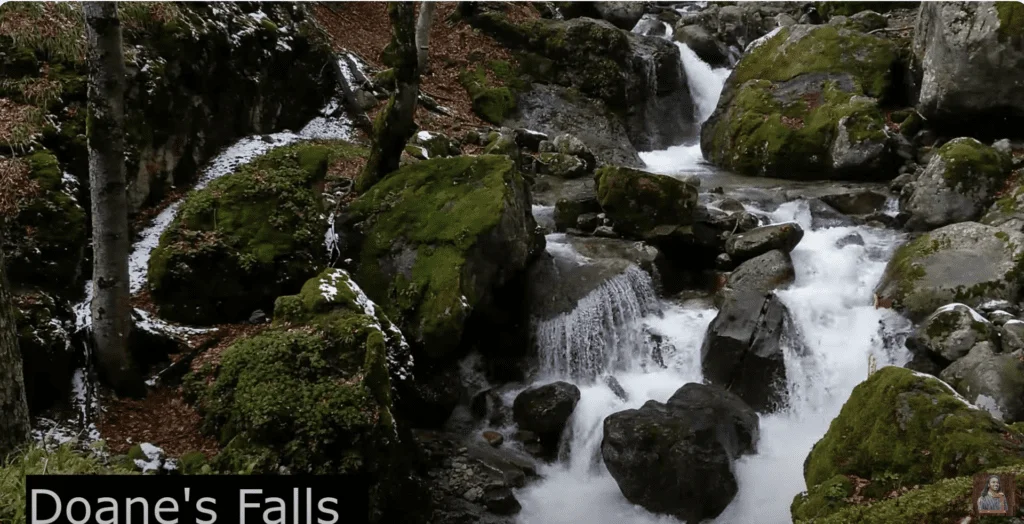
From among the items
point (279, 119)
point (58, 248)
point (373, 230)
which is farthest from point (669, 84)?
Result: point (58, 248)

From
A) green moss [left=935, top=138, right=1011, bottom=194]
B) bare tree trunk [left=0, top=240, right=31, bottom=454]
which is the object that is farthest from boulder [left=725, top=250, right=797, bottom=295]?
bare tree trunk [left=0, top=240, right=31, bottom=454]

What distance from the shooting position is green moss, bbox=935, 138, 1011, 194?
12.9 metres

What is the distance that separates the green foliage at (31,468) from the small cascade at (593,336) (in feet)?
20.3

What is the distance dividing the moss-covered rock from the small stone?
311 centimetres

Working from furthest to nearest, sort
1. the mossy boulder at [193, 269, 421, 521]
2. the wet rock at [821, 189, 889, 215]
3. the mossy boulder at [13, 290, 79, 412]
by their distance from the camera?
the wet rock at [821, 189, 889, 215] → the mossy boulder at [13, 290, 79, 412] → the mossy boulder at [193, 269, 421, 521]

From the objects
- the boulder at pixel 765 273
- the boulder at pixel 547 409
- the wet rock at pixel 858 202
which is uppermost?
the wet rock at pixel 858 202

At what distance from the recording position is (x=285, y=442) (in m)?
6.52

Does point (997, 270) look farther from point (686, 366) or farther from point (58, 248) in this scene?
point (58, 248)

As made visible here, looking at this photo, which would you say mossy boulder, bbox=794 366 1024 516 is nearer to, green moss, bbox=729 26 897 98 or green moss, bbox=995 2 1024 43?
green moss, bbox=995 2 1024 43

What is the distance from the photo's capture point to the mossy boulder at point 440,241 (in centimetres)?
938

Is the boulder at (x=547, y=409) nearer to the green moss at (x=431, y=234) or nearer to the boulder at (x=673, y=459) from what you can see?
the boulder at (x=673, y=459)

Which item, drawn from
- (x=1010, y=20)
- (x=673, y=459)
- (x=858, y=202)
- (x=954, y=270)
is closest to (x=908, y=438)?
(x=673, y=459)

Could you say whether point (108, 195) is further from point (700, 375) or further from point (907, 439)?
point (700, 375)

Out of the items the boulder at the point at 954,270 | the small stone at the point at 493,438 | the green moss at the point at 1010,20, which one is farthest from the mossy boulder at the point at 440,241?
the green moss at the point at 1010,20
